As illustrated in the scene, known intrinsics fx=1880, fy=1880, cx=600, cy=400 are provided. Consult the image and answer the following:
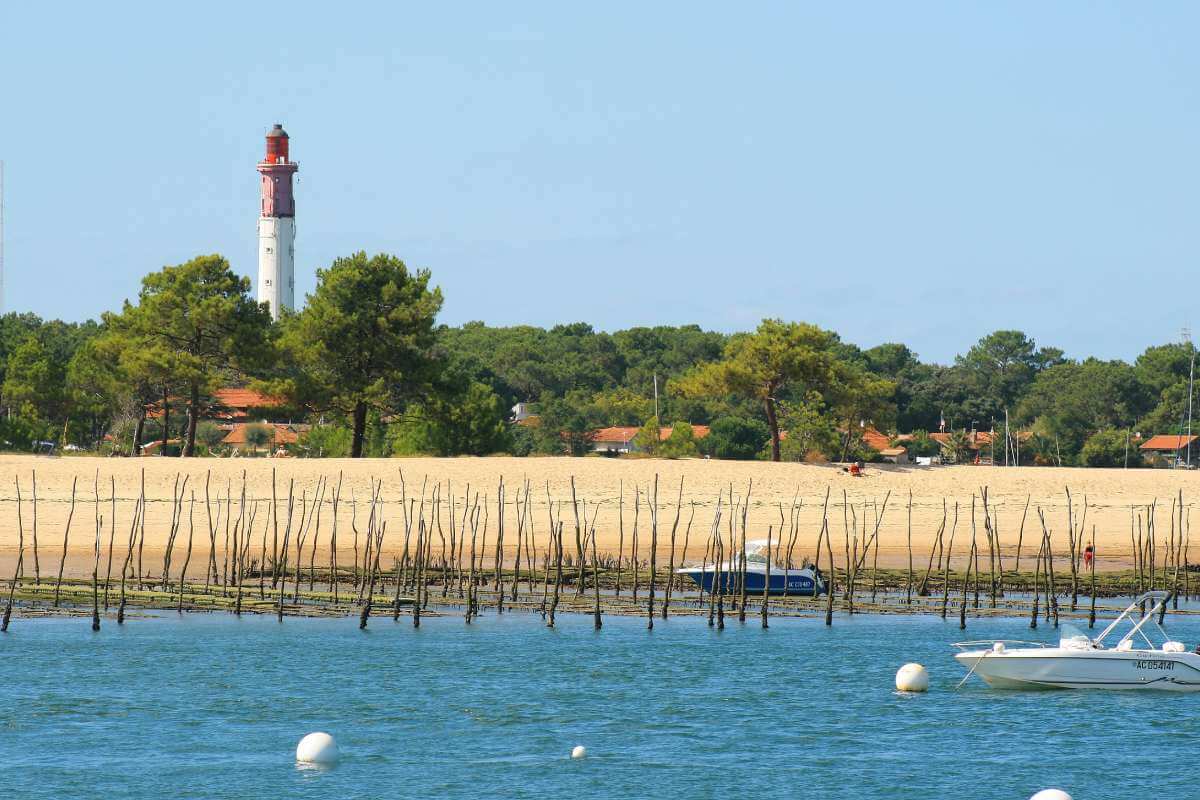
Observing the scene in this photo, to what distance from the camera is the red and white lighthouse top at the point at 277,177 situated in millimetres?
136500

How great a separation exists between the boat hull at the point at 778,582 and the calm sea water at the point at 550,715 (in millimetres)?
2156

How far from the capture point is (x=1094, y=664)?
41.0 metres

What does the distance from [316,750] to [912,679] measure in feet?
47.8

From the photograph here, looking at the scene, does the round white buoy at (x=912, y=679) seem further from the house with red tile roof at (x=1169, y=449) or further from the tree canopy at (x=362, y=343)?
the house with red tile roof at (x=1169, y=449)

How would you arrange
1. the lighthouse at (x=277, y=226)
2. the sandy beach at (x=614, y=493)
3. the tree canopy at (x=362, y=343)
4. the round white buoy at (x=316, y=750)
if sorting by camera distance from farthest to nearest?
the lighthouse at (x=277, y=226) < the tree canopy at (x=362, y=343) < the sandy beach at (x=614, y=493) < the round white buoy at (x=316, y=750)

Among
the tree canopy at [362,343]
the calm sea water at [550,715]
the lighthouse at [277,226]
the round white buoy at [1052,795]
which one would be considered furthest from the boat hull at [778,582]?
the lighthouse at [277,226]

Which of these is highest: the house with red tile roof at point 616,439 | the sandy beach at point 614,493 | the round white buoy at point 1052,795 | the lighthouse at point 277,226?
the lighthouse at point 277,226

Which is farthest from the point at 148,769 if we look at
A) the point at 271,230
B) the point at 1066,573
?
the point at 271,230

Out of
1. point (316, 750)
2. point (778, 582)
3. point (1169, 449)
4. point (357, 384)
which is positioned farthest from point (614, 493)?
point (1169, 449)

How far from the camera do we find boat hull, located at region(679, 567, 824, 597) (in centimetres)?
5403

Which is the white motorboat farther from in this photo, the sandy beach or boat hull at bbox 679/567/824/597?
the sandy beach

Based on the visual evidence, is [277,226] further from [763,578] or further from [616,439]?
[763,578]

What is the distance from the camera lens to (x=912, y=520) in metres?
69.9

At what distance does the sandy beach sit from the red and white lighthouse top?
60519mm
